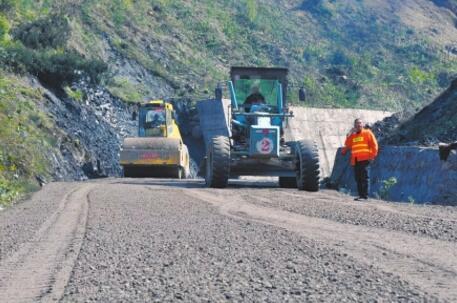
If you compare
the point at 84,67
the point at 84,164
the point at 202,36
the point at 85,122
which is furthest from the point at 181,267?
the point at 202,36

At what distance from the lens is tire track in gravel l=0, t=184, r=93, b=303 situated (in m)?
6.99

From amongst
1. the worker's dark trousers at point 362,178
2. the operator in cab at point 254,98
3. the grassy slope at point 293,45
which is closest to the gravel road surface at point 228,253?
the worker's dark trousers at point 362,178

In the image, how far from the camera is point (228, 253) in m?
8.88

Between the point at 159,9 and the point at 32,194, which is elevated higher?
the point at 159,9

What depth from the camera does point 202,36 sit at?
61.4 meters

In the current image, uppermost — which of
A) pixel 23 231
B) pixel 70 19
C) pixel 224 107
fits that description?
pixel 70 19

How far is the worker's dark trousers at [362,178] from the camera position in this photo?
18.2 meters

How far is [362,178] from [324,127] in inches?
1113

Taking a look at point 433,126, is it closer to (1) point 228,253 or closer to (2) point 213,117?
(2) point 213,117

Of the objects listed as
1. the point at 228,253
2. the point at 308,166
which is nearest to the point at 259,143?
the point at 308,166

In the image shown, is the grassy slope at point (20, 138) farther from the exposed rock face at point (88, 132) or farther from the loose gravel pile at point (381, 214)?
the loose gravel pile at point (381, 214)

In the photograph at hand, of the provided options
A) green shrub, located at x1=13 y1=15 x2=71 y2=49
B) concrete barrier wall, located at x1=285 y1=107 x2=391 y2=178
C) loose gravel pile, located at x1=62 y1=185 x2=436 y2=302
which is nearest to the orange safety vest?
loose gravel pile, located at x1=62 y1=185 x2=436 y2=302

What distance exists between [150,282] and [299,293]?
1328mm

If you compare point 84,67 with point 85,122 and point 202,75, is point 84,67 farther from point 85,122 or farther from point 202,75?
point 202,75
